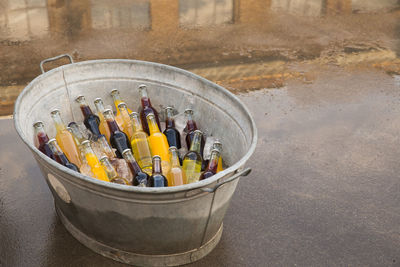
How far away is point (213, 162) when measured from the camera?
86.4 inches

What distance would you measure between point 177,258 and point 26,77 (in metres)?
2.54

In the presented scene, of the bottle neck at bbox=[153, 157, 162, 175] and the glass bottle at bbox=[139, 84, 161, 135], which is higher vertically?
the glass bottle at bbox=[139, 84, 161, 135]

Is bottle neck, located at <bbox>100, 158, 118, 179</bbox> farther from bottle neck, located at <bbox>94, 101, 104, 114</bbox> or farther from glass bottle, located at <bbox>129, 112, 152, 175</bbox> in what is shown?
bottle neck, located at <bbox>94, 101, 104, 114</bbox>

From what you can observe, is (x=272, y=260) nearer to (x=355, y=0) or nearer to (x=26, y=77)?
(x=26, y=77)

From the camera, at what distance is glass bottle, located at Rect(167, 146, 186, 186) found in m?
2.20

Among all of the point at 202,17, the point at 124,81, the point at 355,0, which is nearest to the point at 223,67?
the point at 202,17

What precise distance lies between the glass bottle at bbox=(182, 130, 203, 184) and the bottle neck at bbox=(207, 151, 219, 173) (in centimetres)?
13

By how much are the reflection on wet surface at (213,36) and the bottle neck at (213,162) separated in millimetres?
1918

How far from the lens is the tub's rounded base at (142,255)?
227 cm

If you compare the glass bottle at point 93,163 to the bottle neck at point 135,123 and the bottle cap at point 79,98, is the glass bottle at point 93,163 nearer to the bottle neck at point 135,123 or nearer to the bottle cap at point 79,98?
the bottle neck at point 135,123

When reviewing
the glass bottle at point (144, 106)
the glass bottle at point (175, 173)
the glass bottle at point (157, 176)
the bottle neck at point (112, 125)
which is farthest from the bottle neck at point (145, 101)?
the glass bottle at point (157, 176)

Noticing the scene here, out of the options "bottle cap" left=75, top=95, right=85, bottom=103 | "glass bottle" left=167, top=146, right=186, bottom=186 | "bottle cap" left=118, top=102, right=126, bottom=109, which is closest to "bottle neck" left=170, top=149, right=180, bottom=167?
"glass bottle" left=167, top=146, right=186, bottom=186

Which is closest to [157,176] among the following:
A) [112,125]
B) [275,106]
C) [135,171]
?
[135,171]

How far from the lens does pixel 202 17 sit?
18.2ft
